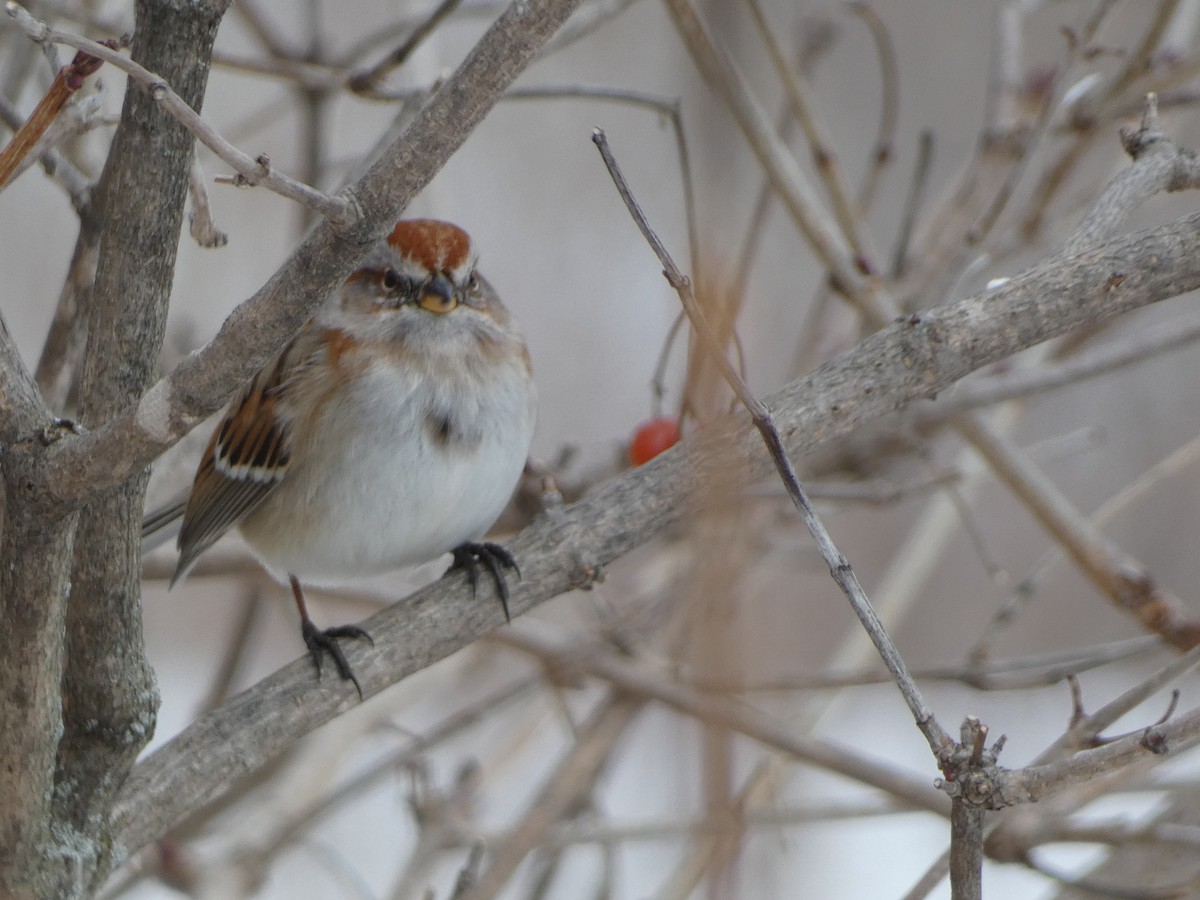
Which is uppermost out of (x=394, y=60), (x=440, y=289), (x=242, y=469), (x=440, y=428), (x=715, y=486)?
(x=394, y=60)

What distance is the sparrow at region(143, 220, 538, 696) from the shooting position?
208cm

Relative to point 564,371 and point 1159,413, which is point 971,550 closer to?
point 1159,413

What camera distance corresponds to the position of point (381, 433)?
207 centimetres

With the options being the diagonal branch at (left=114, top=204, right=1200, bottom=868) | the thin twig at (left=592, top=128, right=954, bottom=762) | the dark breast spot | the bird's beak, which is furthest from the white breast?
the thin twig at (left=592, top=128, right=954, bottom=762)

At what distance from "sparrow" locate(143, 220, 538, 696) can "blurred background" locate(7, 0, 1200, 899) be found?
0.20 meters

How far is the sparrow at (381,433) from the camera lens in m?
2.08

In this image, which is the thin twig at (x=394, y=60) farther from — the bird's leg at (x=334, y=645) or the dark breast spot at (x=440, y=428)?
the bird's leg at (x=334, y=645)

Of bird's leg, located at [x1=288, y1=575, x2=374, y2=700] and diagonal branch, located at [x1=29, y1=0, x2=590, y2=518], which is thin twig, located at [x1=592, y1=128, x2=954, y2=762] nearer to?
diagonal branch, located at [x1=29, y1=0, x2=590, y2=518]

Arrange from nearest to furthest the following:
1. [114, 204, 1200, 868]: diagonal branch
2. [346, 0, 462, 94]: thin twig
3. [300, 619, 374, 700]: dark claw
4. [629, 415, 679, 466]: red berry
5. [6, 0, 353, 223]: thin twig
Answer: [6, 0, 353, 223]: thin twig < [114, 204, 1200, 868]: diagonal branch < [300, 619, 374, 700]: dark claw < [346, 0, 462, 94]: thin twig < [629, 415, 679, 466]: red berry

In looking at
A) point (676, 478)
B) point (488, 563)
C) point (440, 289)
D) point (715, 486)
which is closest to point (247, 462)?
point (440, 289)

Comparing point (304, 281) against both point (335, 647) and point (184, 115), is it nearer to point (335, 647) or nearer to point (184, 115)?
point (184, 115)

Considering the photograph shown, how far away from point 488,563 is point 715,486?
3.25 ft

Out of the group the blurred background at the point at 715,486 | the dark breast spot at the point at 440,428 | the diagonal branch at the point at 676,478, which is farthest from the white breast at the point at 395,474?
the diagonal branch at the point at 676,478

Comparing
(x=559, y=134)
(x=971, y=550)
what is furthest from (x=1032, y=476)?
(x=559, y=134)
